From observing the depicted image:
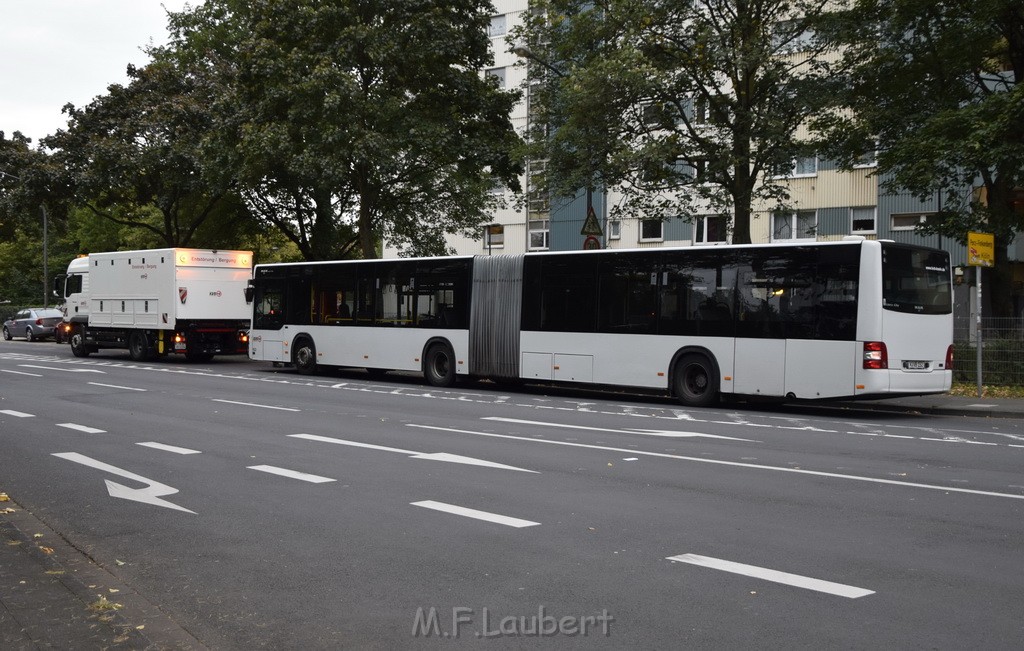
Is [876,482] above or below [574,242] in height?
below

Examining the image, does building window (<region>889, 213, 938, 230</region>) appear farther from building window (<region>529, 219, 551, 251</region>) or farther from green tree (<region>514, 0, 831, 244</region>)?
green tree (<region>514, 0, 831, 244</region>)

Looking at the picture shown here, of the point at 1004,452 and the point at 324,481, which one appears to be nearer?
the point at 324,481

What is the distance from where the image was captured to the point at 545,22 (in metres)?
25.8

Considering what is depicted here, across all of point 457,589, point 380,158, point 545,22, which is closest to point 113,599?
point 457,589

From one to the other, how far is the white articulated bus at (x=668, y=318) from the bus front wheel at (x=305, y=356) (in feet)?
1.48

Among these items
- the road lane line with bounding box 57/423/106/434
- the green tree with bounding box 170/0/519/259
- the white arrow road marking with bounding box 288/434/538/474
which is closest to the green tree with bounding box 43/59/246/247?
the green tree with bounding box 170/0/519/259

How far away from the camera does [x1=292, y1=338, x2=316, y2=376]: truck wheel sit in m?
27.4

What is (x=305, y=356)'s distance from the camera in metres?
27.7

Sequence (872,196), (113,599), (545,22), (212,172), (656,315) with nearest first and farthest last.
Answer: (113,599) < (656,315) < (545,22) < (212,172) < (872,196)

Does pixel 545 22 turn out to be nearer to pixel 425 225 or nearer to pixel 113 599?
pixel 425 225

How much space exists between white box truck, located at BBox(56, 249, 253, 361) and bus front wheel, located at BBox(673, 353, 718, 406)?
15821 millimetres

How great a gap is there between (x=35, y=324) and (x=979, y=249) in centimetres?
4487

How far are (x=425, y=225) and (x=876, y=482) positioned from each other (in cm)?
2983

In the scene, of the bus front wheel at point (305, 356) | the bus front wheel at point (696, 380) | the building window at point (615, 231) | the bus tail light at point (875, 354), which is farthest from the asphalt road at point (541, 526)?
the building window at point (615, 231)
